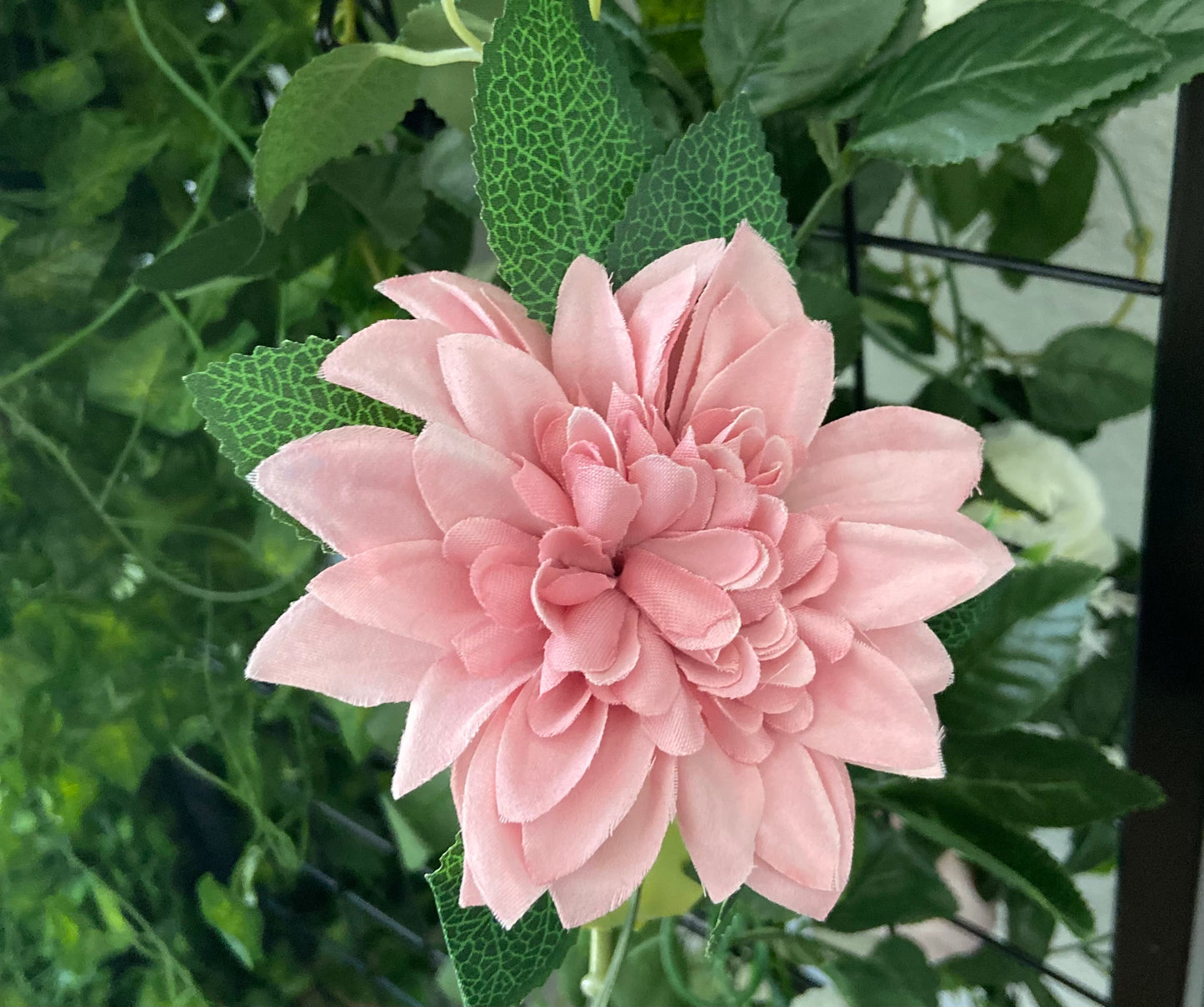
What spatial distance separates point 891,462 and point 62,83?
260 mm

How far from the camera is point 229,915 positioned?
0.42 meters

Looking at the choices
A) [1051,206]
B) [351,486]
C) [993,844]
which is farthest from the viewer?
[1051,206]

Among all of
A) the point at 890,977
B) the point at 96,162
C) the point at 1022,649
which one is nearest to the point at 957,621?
the point at 1022,649

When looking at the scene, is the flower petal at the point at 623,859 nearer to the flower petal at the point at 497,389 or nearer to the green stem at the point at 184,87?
the flower petal at the point at 497,389

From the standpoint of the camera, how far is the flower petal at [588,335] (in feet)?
0.54

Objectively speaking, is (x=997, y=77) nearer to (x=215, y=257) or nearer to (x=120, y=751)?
(x=215, y=257)

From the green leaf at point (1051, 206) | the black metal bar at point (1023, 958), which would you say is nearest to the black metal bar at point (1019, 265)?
the green leaf at point (1051, 206)

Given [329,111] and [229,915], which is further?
[229,915]

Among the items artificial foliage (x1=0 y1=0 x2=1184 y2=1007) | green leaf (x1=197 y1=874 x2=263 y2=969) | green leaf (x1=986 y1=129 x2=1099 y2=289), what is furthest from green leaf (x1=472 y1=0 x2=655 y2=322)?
green leaf (x1=197 y1=874 x2=263 y2=969)

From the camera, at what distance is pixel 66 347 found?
295 mm

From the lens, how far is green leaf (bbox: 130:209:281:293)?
0.26 meters

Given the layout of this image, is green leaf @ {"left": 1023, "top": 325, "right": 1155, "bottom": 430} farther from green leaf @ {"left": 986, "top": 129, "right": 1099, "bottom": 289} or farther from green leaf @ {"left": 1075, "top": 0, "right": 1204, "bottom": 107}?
green leaf @ {"left": 1075, "top": 0, "right": 1204, "bottom": 107}

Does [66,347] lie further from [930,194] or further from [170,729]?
[930,194]

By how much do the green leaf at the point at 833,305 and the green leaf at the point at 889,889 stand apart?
166 mm
